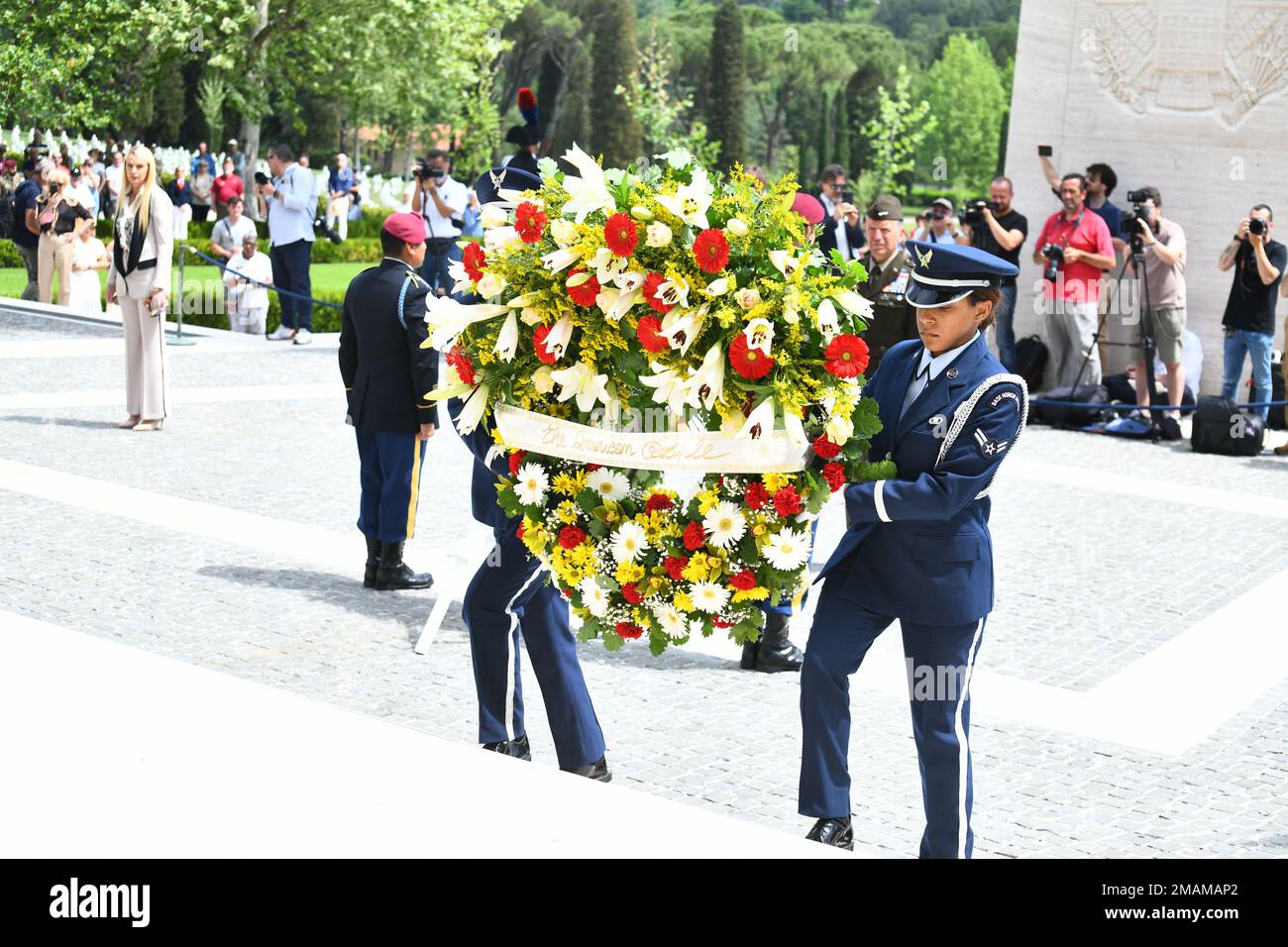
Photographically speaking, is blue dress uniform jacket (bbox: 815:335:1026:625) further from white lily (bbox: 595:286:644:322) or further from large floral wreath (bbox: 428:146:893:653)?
white lily (bbox: 595:286:644:322)

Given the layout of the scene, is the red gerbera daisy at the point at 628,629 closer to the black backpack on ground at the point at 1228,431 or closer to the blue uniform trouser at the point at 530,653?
the blue uniform trouser at the point at 530,653

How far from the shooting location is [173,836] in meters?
4.02

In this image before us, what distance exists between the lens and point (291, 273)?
690 inches

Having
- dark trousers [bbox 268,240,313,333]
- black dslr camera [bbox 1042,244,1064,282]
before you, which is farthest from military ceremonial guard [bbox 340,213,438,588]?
dark trousers [bbox 268,240,313,333]

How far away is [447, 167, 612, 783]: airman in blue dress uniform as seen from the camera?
212 inches

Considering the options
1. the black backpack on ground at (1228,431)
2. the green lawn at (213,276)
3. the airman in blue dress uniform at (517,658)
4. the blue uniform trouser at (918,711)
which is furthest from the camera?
the green lawn at (213,276)

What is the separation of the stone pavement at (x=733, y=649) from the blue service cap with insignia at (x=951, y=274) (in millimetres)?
1714

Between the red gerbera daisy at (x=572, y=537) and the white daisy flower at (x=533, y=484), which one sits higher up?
the white daisy flower at (x=533, y=484)

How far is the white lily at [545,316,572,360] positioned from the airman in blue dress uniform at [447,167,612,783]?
949mm

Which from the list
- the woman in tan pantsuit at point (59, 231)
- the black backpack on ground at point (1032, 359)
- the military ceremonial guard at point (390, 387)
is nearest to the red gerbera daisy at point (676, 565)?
the military ceremonial guard at point (390, 387)

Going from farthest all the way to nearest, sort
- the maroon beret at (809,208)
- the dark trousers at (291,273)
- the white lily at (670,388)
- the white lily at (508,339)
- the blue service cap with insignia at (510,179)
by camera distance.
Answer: the dark trousers at (291,273) → the maroon beret at (809,208) → the blue service cap with insignia at (510,179) → the white lily at (508,339) → the white lily at (670,388)

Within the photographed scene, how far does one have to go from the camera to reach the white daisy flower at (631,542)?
4418mm

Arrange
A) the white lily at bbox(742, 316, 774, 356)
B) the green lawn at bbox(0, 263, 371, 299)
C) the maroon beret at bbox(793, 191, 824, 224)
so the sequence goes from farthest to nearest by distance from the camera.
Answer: the green lawn at bbox(0, 263, 371, 299), the maroon beret at bbox(793, 191, 824, 224), the white lily at bbox(742, 316, 774, 356)
